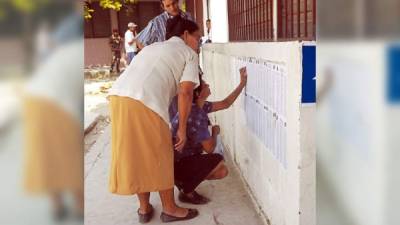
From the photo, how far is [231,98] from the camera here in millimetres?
3258

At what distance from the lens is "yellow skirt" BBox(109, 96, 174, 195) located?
2.76m

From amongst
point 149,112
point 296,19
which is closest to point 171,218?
point 149,112

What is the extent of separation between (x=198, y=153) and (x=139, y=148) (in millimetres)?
640

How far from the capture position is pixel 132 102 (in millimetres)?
2740

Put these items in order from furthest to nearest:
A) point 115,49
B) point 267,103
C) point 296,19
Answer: point 115,49
point 296,19
point 267,103

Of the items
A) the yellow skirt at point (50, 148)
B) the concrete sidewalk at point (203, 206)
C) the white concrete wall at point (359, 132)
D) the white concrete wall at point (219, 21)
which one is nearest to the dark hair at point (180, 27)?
the concrete sidewalk at point (203, 206)

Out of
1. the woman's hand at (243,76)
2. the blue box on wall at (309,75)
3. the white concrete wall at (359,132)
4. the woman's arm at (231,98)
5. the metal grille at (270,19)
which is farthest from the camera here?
the metal grille at (270,19)

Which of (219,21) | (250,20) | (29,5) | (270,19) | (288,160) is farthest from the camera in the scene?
(219,21)

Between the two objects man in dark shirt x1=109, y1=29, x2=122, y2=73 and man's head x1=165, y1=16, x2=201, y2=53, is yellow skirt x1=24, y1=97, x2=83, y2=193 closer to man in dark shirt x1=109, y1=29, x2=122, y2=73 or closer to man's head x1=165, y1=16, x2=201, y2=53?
man's head x1=165, y1=16, x2=201, y2=53

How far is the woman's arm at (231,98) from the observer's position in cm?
321

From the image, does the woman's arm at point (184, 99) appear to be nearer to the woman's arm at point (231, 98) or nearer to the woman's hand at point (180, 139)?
the woman's hand at point (180, 139)

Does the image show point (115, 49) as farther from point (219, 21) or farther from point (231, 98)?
point (231, 98)

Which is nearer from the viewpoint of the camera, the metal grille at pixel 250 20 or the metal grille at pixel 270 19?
the metal grille at pixel 270 19

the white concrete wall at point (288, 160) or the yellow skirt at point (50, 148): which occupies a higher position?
the yellow skirt at point (50, 148)
